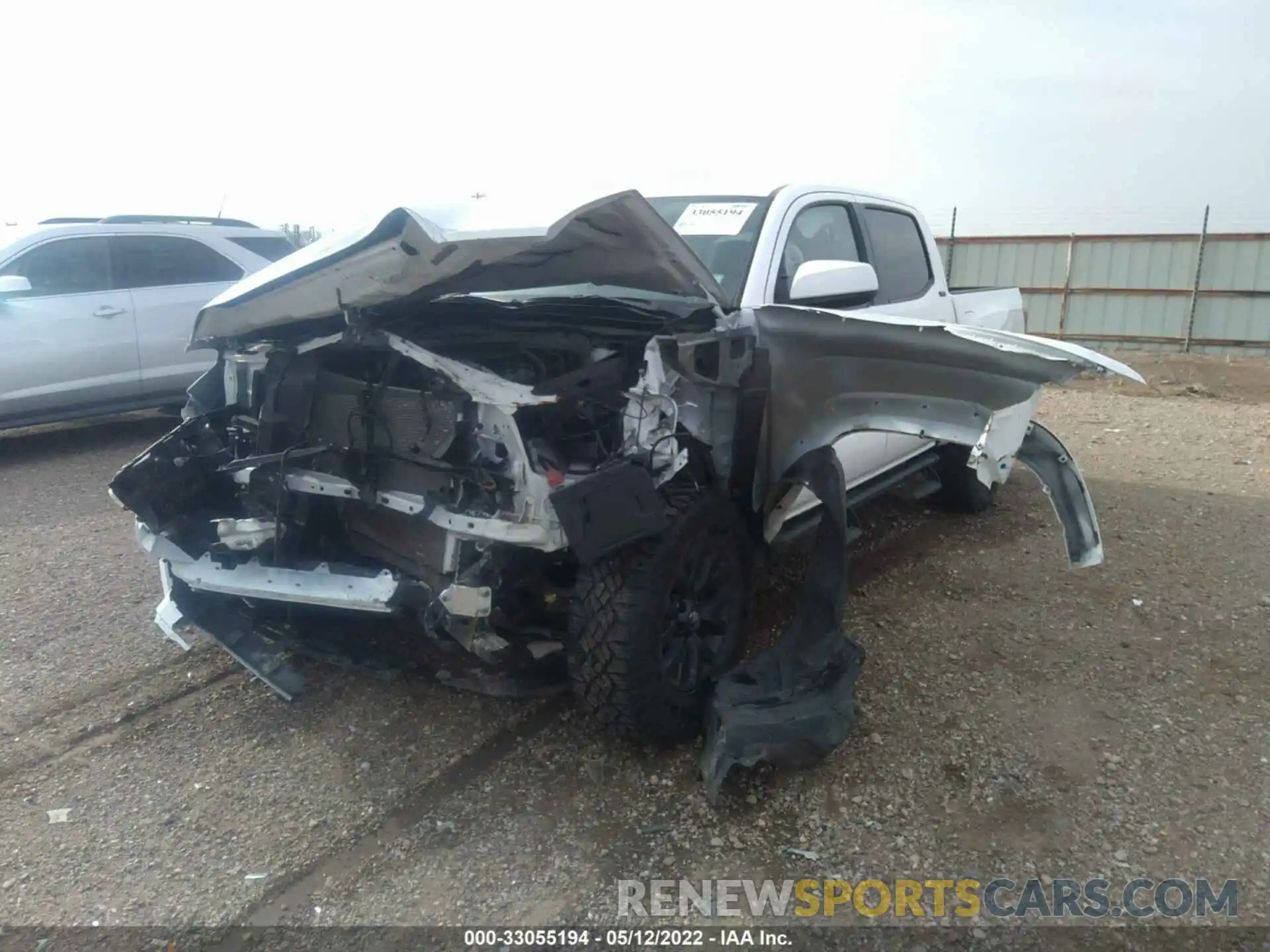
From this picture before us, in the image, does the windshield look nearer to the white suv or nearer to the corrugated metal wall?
the white suv

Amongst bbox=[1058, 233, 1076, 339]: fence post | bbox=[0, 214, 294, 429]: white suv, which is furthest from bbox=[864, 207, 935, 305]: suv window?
bbox=[1058, 233, 1076, 339]: fence post

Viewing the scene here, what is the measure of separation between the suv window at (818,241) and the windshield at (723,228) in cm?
17

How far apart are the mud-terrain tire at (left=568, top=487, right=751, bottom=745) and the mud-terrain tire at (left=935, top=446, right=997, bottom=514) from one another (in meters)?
2.80

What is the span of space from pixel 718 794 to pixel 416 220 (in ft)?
6.35

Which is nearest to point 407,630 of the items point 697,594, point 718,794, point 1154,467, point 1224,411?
point 697,594

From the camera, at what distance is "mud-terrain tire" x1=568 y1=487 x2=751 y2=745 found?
9.61 ft

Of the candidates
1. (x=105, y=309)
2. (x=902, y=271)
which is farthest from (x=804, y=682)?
(x=105, y=309)

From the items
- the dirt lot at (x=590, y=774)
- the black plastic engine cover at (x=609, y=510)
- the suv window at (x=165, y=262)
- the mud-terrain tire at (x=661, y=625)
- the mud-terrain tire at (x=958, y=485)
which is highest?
the suv window at (x=165, y=262)

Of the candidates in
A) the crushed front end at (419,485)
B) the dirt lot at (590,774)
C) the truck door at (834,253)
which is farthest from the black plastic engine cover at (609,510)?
the truck door at (834,253)

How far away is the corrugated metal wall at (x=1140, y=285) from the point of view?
1357 cm

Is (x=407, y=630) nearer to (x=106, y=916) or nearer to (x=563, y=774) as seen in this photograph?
(x=563, y=774)

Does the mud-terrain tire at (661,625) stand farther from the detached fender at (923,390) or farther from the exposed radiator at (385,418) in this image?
the exposed radiator at (385,418)

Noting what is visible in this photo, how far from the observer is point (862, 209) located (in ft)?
15.5

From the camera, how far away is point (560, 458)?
120 inches
